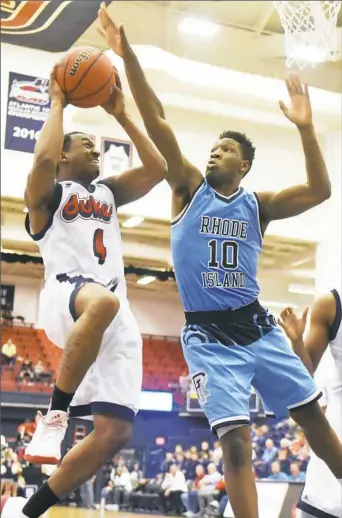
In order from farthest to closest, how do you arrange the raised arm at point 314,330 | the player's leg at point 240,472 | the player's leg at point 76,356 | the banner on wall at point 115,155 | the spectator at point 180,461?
the spectator at point 180,461
the banner on wall at point 115,155
the raised arm at point 314,330
the player's leg at point 240,472
the player's leg at point 76,356

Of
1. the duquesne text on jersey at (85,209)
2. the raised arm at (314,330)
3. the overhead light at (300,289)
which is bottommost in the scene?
the raised arm at (314,330)

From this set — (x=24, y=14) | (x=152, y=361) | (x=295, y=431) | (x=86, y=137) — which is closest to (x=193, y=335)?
(x=86, y=137)

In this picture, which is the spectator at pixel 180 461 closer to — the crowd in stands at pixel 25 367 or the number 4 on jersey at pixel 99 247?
the crowd in stands at pixel 25 367

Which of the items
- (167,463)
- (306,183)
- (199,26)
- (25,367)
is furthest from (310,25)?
(25,367)

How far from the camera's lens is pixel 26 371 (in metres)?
22.4

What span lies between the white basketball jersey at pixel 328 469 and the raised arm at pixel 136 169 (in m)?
1.21

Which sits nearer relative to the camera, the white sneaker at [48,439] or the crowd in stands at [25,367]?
the white sneaker at [48,439]

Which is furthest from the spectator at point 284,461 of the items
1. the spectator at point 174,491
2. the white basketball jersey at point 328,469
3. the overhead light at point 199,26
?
the white basketball jersey at point 328,469

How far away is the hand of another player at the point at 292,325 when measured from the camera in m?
4.29

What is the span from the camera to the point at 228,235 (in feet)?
13.7

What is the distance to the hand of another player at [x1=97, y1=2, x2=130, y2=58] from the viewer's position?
161 inches

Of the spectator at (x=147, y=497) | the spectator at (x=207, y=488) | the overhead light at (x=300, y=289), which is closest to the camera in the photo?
the spectator at (x=207, y=488)

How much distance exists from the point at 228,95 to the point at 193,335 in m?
10.0

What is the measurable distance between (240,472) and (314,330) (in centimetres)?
100
